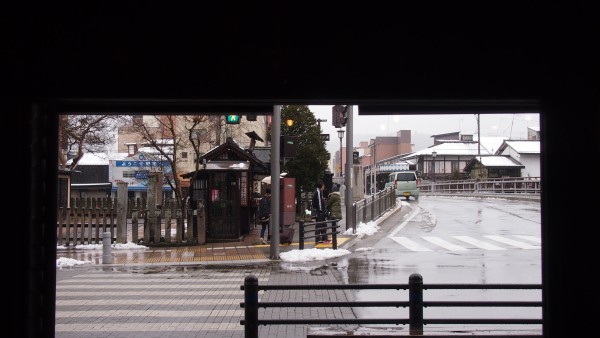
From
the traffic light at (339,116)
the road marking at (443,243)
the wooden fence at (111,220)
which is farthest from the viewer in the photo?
the traffic light at (339,116)

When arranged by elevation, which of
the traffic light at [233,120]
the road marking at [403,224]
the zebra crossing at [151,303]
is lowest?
the zebra crossing at [151,303]

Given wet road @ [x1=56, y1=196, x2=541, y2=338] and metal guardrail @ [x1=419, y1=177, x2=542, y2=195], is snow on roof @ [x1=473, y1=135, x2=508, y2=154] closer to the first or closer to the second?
metal guardrail @ [x1=419, y1=177, x2=542, y2=195]

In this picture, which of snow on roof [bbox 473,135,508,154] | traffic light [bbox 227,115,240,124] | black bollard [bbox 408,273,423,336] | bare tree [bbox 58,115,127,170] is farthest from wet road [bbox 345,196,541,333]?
snow on roof [bbox 473,135,508,154]

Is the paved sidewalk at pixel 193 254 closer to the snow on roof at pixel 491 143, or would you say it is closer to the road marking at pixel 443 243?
the road marking at pixel 443 243

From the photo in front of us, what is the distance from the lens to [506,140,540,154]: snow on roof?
199 ft

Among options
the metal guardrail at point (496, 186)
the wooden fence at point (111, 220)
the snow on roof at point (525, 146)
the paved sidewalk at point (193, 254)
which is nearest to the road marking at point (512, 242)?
the paved sidewalk at point (193, 254)

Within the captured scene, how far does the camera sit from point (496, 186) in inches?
2019

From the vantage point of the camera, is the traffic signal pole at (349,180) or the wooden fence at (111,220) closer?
the wooden fence at (111,220)

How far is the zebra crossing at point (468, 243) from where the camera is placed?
19453 millimetres

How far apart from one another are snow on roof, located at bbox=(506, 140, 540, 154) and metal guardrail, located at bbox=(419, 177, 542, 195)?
282 inches

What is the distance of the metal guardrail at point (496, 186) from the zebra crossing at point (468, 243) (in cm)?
2132

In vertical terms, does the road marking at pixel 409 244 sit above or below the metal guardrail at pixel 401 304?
below

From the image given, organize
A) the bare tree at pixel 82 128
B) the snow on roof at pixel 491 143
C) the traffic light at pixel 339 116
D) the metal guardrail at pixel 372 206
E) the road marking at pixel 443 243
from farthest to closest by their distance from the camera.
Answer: the snow on roof at pixel 491 143, the bare tree at pixel 82 128, the metal guardrail at pixel 372 206, the traffic light at pixel 339 116, the road marking at pixel 443 243

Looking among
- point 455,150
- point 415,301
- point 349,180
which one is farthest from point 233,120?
point 455,150
